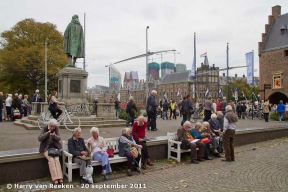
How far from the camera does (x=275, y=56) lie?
39000 mm

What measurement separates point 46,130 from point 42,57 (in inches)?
1257

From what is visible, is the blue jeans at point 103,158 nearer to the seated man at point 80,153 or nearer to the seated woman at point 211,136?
the seated man at point 80,153

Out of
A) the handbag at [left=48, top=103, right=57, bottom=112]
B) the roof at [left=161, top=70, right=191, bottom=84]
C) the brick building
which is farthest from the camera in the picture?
the roof at [left=161, top=70, right=191, bottom=84]

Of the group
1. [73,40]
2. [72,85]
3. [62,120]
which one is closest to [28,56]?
[73,40]

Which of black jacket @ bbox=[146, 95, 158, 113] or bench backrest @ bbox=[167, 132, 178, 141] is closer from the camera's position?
bench backrest @ bbox=[167, 132, 178, 141]

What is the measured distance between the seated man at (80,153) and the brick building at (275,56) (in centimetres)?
3750

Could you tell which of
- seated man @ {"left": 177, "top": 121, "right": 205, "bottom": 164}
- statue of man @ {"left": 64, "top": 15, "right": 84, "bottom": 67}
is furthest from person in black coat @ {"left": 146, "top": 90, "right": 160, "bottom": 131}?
statue of man @ {"left": 64, "top": 15, "right": 84, "bottom": 67}

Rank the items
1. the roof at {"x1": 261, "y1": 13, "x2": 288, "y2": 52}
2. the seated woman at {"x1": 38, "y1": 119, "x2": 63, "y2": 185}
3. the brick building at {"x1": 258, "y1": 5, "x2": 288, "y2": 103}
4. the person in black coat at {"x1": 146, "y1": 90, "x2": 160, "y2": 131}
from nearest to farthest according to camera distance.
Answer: the seated woman at {"x1": 38, "y1": 119, "x2": 63, "y2": 185}, the person in black coat at {"x1": 146, "y1": 90, "x2": 160, "y2": 131}, the brick building at {"x1": 258, "y1": 5, "x2": 288, "y2": 103}, the roof at {"x1": 261, "y1": 13, "x2": 288, "y2": 52}

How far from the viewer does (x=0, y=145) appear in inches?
326

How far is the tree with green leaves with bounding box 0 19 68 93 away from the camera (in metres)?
34.9

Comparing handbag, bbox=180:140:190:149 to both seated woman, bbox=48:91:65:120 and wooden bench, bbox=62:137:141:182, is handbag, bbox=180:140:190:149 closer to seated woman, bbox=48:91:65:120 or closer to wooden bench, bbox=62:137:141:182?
wooden bench, bbox=62:137:141:182

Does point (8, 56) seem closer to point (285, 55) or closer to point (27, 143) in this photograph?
point (27, 143)

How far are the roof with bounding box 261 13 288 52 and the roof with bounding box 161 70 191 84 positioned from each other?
2140 inches

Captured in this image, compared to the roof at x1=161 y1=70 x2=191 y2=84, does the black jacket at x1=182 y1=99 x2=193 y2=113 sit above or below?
below
